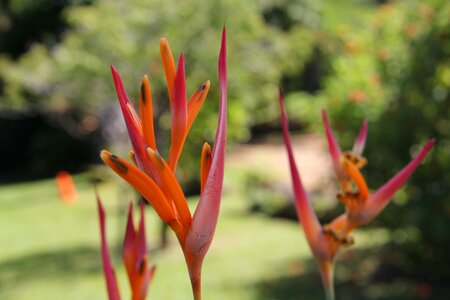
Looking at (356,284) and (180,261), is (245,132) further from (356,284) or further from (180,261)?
(356,284)

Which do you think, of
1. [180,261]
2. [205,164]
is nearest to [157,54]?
[180,261]

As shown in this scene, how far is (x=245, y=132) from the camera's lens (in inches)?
422

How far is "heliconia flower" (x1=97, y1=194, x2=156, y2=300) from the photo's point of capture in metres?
1.07

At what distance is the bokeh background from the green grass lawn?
0.09ft

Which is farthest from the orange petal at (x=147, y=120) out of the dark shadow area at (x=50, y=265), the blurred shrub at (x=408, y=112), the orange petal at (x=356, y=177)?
the dark shadow area at (x=50, y=265)

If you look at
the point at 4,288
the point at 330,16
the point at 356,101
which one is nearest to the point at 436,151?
the point at 356,101

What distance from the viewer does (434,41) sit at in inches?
235

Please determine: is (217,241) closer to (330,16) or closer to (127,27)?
(127,27)

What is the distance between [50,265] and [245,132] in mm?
3507

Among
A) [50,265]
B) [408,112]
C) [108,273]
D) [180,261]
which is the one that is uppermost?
[50,265]

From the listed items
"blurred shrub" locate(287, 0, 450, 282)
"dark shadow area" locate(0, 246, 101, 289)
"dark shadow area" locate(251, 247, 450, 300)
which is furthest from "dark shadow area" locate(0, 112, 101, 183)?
"blurred shrub" locate(287, 0, 450, 282)

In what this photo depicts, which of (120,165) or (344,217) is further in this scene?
(344,217)

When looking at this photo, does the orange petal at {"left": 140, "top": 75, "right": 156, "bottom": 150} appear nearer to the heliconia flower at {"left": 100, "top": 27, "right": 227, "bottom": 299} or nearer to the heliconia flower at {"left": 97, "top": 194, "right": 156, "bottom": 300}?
the heliconia flower at {"left": 100, "top": 27, "right": 227, "bottom": 299}

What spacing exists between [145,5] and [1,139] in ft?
38.1
